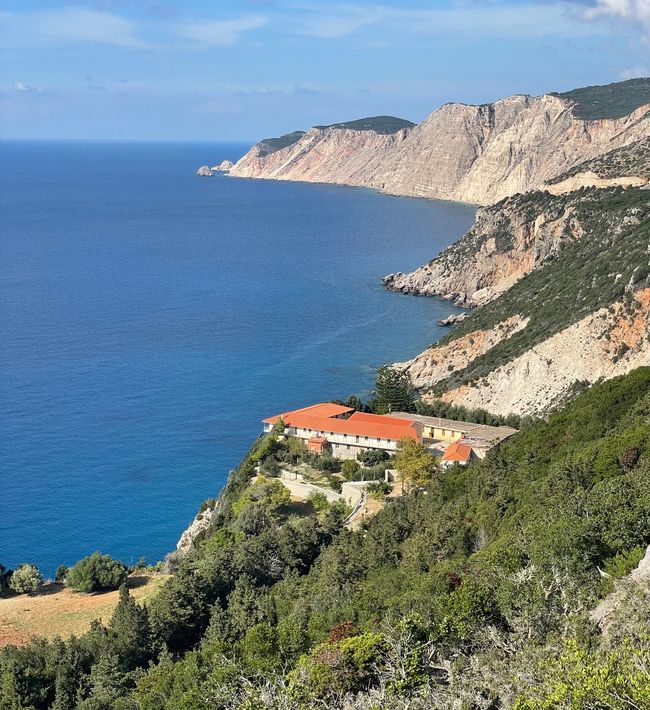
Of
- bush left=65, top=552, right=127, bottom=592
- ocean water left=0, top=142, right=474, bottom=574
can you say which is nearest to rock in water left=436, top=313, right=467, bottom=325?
ocean water left=0, top=142, right=474, bottom=574

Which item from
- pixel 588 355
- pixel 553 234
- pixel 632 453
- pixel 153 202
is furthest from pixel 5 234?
pixel 632 453

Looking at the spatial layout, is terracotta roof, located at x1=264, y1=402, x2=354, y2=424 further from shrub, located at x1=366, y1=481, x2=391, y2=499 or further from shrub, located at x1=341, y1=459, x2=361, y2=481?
shrub, located at x1=366, y1=481, x2=391, y2=499

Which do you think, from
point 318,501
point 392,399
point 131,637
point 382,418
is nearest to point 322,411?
point 382,418

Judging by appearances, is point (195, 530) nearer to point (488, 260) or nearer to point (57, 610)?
point (57, 610)

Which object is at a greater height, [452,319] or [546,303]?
[546,303]

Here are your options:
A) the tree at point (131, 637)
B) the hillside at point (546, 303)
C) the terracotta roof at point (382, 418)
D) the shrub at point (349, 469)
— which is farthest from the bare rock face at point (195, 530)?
the hillside at point (546, 303)

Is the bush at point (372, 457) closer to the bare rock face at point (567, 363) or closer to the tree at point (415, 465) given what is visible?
the tree at point (415, 465)
